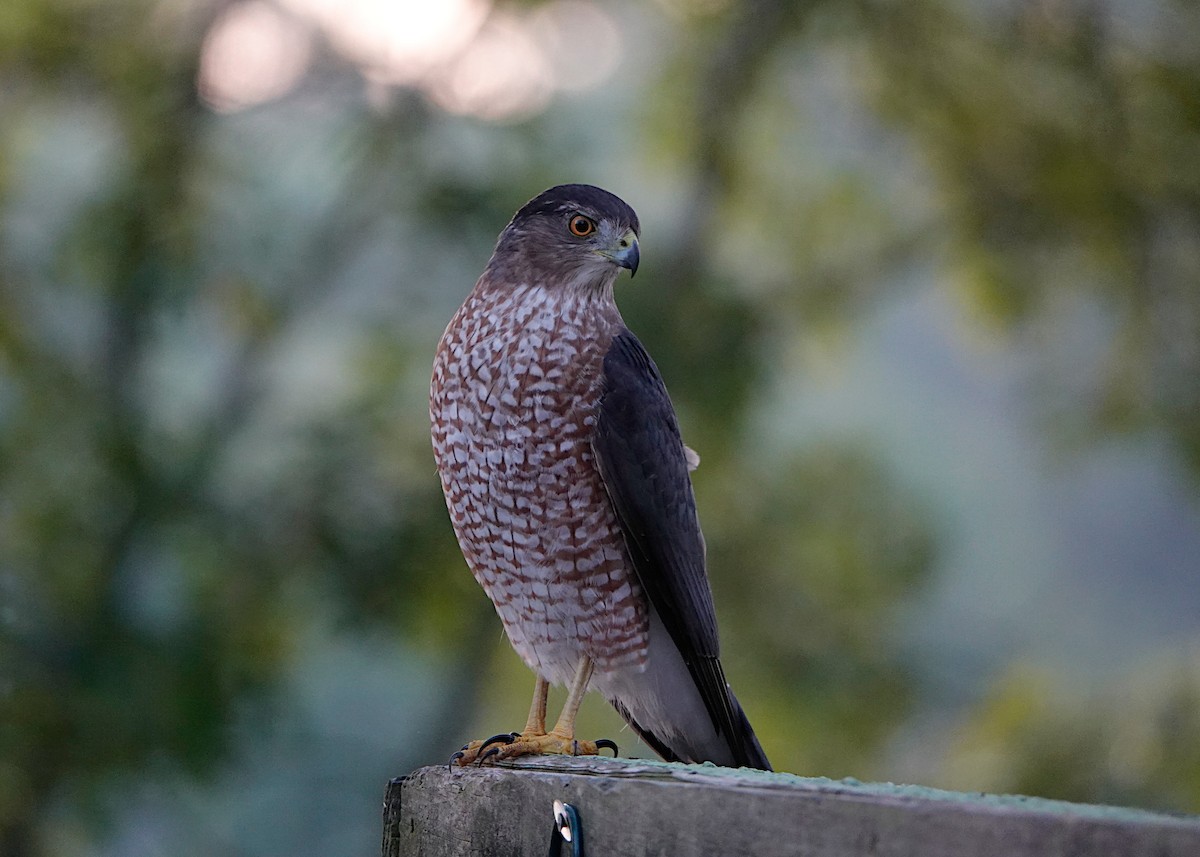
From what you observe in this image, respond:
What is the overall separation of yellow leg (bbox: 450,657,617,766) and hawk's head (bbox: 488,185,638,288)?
821mm

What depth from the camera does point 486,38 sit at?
7504 mm

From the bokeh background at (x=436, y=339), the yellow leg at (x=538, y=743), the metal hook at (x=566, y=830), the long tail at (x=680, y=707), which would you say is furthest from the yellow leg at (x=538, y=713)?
the bokeh background at (x=436, y=339)

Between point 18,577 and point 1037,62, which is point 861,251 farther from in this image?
point 18,577

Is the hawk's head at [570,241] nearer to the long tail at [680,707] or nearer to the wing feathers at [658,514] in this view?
the wing feathers at [658,514]

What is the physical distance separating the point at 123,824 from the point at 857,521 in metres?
4.81

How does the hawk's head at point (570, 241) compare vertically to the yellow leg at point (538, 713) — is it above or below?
above

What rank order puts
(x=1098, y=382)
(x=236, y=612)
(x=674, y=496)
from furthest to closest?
1. (x=1098, y=382)
2. (x=236, y=612)
3. (x=674, y=496)

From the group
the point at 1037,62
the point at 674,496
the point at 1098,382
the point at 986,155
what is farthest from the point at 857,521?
the point at 674,496

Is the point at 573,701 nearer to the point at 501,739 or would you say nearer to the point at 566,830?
the point at 501,739

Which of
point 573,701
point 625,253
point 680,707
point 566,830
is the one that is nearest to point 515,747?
point 573,701

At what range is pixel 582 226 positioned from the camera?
103 inches

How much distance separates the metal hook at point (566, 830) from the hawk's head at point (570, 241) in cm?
117

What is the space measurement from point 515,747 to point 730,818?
0.89 meters

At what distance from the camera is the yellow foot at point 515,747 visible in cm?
222
